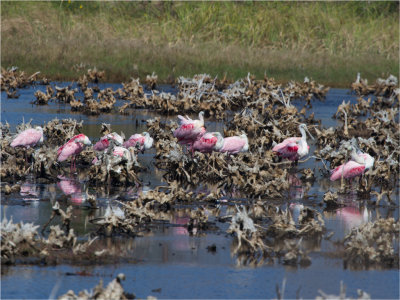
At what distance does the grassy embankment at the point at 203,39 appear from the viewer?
2814cm

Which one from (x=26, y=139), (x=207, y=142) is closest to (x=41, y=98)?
(x=26, y=139)

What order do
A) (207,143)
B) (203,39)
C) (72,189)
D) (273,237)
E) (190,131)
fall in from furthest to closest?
1. (203,39)
2. (190,131)
3. (207,143)
4. (72,189)
5. (273,237)

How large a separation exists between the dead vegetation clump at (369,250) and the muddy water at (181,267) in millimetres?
171

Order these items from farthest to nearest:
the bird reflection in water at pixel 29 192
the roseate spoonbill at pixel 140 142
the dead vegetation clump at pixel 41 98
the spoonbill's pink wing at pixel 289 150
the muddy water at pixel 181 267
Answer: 1. the dead vegetation clump at pixel 41 98
2. the roseate spoonbill at pixel 140 142
3. the spoonbill's pink wing at pixel 289 150
4. the bird reflection in water at pixel 29 192
5. the muddy water at pixel 181 267

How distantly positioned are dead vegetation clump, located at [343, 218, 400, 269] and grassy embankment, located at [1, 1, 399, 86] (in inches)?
762

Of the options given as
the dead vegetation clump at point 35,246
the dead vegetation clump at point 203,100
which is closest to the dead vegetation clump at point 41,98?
the dead vegetation clump at point 203,100

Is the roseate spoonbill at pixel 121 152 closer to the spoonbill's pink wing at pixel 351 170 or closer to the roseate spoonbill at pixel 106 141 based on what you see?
the roseate spoonbill at pixel 106 141

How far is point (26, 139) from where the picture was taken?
12984 millimetres

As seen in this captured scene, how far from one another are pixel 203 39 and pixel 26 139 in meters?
19.9

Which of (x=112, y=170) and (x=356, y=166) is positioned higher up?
(x=356, y=166)

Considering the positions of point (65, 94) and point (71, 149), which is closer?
point (71, 149)

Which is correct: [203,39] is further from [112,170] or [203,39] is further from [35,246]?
[35,246]

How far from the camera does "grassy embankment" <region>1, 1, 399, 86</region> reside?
1108 inches

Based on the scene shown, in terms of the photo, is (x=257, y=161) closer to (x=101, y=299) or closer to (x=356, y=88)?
(x=101, y=299)
